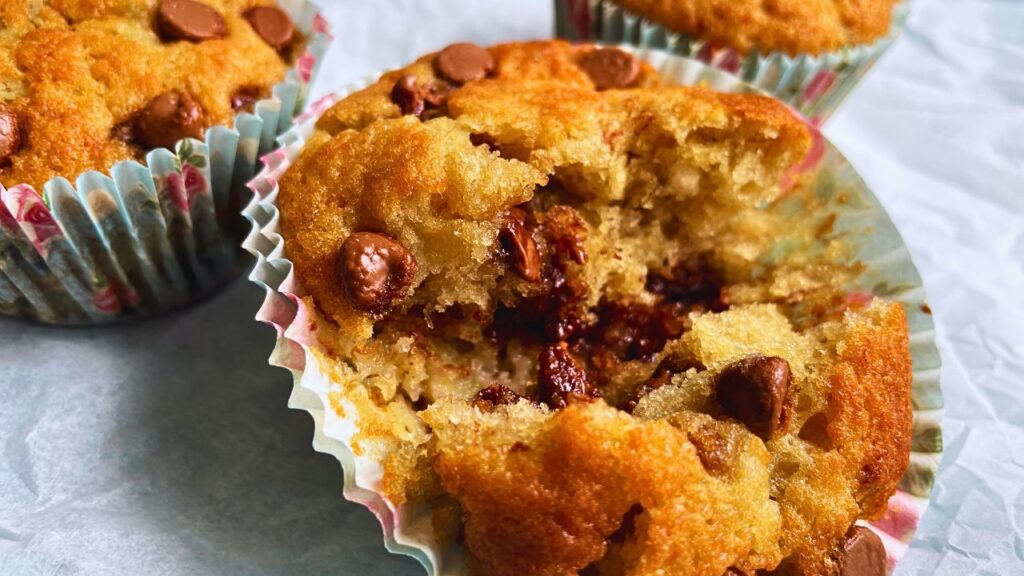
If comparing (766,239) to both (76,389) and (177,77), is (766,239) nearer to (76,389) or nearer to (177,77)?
(177,77)

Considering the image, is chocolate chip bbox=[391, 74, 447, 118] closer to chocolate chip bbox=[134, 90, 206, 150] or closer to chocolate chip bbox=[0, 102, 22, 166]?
chocolate chip bbox=[134, 90, 206, 150]

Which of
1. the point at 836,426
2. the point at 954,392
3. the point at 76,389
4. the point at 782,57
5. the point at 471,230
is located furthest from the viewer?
the point at 782,57

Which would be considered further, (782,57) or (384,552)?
(782,57)

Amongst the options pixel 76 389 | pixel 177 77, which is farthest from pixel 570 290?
pixel 76 389

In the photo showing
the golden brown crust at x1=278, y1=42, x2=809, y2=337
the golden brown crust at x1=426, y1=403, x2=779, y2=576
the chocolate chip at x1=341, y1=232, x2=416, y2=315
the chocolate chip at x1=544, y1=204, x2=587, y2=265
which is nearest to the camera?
the golden brown crust at x1=426, y1=403, x2=779, y2=576

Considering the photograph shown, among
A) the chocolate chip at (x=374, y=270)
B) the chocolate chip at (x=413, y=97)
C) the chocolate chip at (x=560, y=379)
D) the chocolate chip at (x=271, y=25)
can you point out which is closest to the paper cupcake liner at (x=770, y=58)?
the chocolate chip at (x=413, y=97)

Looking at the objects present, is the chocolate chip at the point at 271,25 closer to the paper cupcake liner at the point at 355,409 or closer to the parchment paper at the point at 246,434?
the paper cupcake liner at the point at 355,409

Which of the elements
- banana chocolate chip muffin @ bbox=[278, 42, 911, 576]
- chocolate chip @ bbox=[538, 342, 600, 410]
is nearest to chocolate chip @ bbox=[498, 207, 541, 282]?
banana chocolate chip muffin @ bbox=[278, 42, 911, 576]
